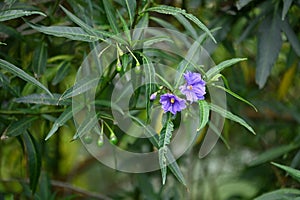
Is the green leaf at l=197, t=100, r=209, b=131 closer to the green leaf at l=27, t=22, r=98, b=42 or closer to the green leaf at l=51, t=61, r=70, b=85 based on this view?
the green leaf at l=27, t=22, r=98, b=42

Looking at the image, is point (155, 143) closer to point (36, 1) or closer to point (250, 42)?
point (36, 1)

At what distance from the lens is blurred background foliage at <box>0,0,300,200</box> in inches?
58.7

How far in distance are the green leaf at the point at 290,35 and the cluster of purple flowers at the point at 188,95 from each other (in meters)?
0.59

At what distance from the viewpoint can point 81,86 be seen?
1243 mm

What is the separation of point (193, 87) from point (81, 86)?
25 cm

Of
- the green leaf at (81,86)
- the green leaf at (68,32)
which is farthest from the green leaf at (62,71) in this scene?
the green leaf at (68,32)

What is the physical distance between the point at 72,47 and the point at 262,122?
1154 millimetres

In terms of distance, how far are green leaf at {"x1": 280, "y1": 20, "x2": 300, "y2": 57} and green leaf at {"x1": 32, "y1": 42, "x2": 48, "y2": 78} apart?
68cm

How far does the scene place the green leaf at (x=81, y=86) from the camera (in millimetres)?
1195

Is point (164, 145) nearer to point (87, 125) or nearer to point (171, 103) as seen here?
point (171, 103)

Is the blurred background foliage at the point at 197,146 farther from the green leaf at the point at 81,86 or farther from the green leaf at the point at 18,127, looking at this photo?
the green leaf at the point at 81,86

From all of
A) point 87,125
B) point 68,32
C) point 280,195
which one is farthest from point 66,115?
point 280,195

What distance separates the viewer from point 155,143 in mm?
1302

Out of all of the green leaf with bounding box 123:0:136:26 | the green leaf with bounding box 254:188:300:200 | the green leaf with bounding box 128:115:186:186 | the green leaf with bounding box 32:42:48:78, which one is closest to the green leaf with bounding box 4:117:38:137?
the green leaf with bounding box 32:42:48:78
